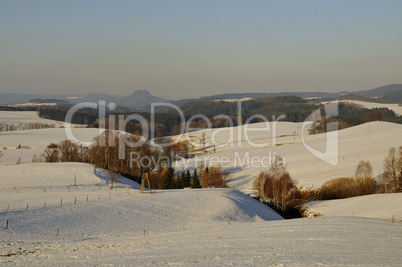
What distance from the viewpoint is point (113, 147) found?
72500 millimetres

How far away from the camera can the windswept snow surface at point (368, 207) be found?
122ft

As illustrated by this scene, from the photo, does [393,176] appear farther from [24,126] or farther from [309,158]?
[24,126]

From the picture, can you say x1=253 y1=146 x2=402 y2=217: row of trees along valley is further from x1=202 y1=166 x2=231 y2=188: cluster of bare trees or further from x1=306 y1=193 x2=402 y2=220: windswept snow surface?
x1=202 y1=166 x2=231 y2=188: cluster of bare trees

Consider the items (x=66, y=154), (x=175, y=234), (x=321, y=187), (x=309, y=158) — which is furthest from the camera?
(x=66, y=154)

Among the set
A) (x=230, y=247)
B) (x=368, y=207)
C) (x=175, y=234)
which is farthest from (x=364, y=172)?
(x=230, y=247)

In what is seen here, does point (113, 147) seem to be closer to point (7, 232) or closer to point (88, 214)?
point (88, 214)

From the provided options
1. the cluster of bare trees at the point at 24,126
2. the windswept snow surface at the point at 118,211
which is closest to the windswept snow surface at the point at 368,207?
the windswept snow surface at the point at 118,211

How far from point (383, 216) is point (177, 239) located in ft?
82.1

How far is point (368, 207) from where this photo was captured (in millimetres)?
40250

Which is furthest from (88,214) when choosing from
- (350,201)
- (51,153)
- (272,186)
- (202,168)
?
(51,153)

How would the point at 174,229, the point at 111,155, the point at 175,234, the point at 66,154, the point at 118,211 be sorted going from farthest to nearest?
the point at 66,154
the point at 111,155
the point at 118,211
the point at 174,229
the point at 175,234

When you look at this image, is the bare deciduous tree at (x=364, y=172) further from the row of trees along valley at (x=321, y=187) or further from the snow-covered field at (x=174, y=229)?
the snow-covered field at (x=174, y=229)

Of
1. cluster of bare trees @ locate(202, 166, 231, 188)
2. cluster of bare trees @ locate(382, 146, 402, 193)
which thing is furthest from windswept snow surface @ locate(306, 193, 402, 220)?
cluster of bare trees @ locate(202, 166, 231, 188)

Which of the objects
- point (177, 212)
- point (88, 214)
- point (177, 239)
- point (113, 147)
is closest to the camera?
point (177, 239)
